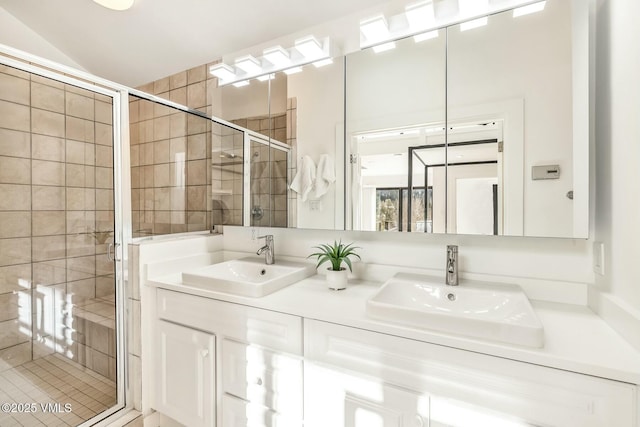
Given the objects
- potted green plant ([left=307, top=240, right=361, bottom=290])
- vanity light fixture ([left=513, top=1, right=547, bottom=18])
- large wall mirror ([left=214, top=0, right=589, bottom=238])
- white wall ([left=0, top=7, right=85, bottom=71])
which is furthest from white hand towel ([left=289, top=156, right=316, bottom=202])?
white wall ([left=0, top=7, right=85, bottom=71])

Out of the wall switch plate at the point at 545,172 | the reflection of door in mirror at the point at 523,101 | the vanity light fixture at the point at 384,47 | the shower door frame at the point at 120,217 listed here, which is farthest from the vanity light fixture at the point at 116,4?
Result: the wall switch plate at the point at 545,172

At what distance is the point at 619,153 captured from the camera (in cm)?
95

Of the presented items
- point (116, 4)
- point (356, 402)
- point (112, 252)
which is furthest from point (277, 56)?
point (356, 402)

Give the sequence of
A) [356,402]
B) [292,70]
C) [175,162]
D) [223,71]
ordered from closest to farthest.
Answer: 1. [356,402]
2. [292,70]
3. [223,71]
4. [175,162]

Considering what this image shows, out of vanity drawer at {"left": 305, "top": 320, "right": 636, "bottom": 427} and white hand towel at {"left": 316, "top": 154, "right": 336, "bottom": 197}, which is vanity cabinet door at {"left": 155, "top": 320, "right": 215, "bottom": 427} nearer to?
vanity drawer at {"left": 305, "top": 320, "right": 636, "bottom": 427}

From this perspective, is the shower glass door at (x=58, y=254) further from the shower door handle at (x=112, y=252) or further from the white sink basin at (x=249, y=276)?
the white sink basin at (x=249, y=276)

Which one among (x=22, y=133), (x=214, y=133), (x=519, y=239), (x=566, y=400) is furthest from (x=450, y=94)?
(x=22, y=133)

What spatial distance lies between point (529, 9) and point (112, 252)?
225 cm

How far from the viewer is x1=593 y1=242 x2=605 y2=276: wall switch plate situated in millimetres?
1042

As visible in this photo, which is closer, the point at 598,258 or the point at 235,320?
the point at 598,258

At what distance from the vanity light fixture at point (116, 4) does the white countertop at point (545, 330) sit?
5.54 ft

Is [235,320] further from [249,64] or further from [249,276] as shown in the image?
[249,64]

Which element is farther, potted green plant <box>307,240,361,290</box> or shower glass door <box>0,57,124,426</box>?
shower glass door <box>0,57,124,426</box>

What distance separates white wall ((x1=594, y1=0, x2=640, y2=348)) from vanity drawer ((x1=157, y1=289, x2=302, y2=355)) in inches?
40.7
